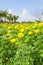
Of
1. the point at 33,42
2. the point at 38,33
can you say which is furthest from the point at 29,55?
the point at 38,33

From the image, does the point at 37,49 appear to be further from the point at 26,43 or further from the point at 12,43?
the point at 12,43

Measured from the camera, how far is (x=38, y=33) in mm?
4562

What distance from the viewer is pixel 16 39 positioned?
437cm

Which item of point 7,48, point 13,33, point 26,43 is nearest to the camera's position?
point 26,43

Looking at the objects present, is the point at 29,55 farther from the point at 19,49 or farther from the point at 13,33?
the point at 13,33

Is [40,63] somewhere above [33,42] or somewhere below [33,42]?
below

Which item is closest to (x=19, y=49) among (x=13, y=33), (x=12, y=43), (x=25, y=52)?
(x=25, y=52)

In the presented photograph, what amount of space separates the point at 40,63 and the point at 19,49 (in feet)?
1.40

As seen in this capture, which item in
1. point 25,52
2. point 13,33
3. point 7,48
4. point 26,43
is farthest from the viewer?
point 13,33

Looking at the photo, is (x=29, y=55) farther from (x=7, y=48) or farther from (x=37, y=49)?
(x=7, y=48)

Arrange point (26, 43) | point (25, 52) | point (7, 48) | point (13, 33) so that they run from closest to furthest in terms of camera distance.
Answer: point (25, 52)
point (26, 43)
point (7, 48)
point (13, 33)

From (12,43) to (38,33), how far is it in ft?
1.75

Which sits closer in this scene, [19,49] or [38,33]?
[19,49]

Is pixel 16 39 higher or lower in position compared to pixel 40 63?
higher
